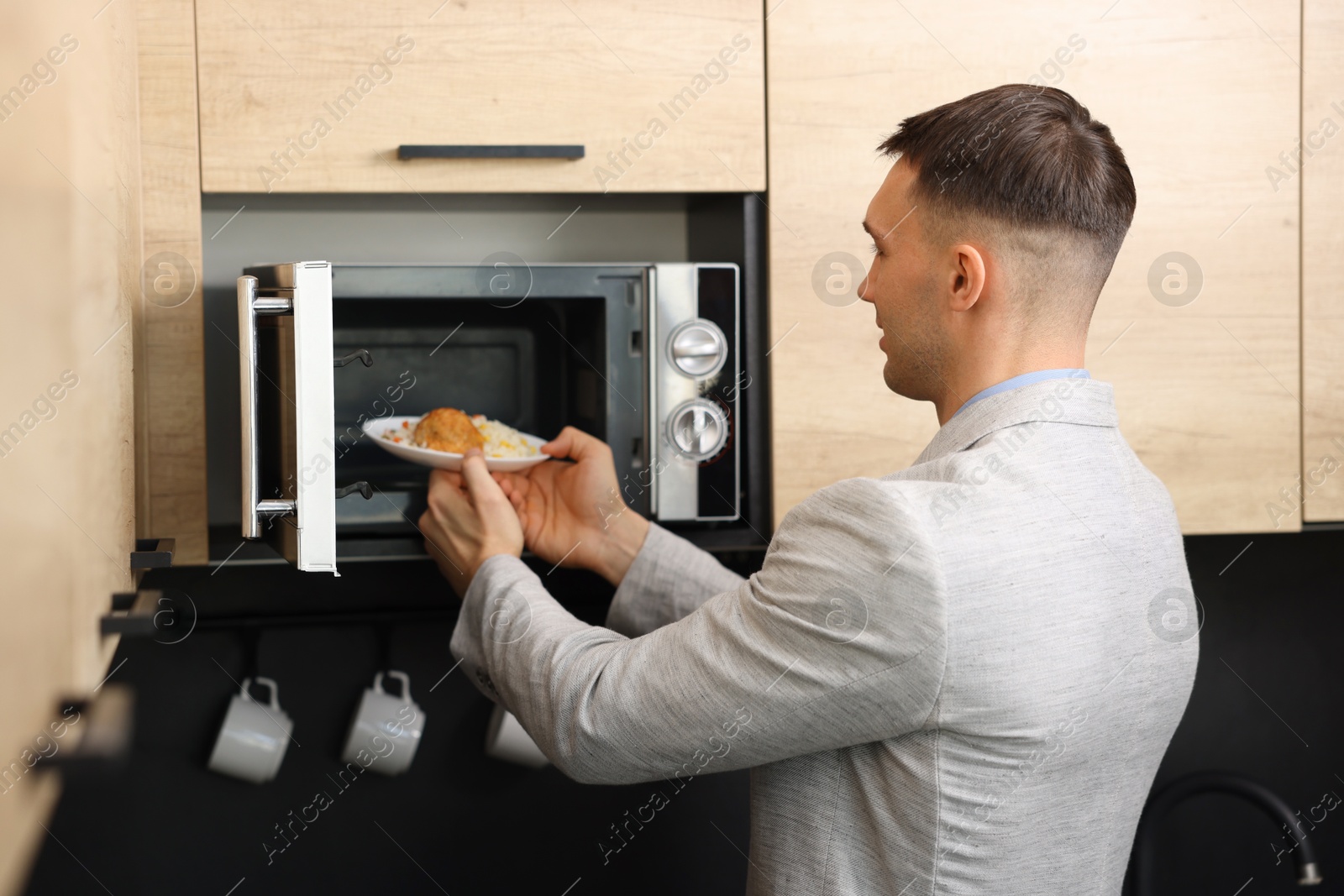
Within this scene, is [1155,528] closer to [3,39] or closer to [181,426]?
[3,39]

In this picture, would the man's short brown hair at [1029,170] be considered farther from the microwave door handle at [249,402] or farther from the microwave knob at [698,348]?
the microwave door handle at [249,402]

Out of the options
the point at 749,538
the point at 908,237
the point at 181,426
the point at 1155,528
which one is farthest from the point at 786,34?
the point at 181,426

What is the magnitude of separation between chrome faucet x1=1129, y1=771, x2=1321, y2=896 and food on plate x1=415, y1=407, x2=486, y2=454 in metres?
0.97

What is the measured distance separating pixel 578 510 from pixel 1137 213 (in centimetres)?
71

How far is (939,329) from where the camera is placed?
85 cm

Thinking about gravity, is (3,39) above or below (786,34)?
below

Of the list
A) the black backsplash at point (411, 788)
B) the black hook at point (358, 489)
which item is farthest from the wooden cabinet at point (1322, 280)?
the black hook at point (358, 489)

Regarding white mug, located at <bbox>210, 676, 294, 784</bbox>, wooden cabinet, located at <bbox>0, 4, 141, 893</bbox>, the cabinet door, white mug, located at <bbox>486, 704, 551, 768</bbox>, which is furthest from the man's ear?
white mug, located at <bbox>210, 676, 294, 784</bbox>

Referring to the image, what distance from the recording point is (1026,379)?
82cm

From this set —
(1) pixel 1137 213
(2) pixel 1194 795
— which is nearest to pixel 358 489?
(1) pixel 1137 213

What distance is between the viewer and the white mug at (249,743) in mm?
1346

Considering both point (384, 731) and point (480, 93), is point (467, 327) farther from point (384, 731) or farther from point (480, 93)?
point (384, 731)

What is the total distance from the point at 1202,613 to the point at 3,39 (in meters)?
1.62

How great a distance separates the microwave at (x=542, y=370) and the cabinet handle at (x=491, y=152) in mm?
116
